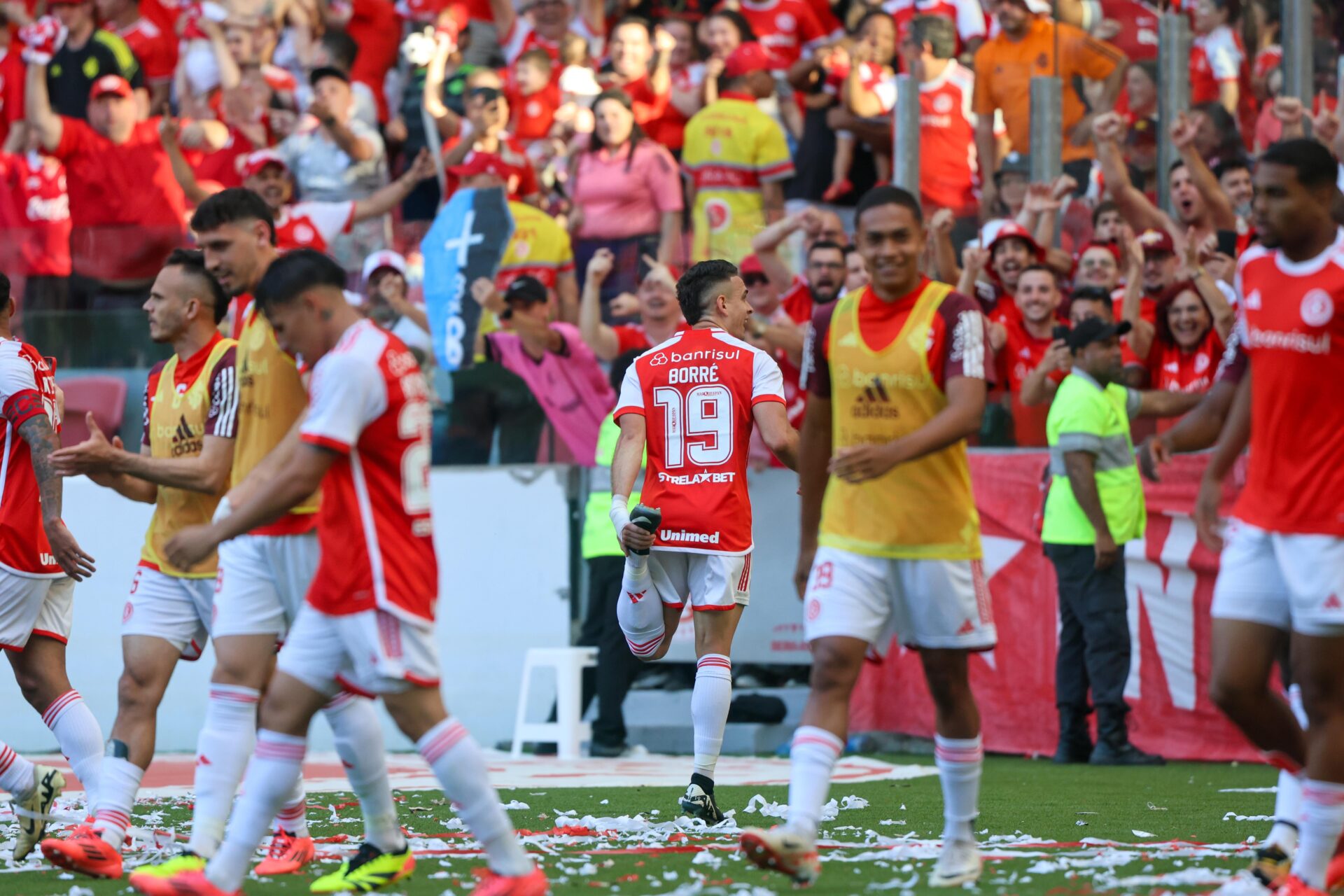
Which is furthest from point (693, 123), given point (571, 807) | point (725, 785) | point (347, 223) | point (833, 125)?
point (571, 807)

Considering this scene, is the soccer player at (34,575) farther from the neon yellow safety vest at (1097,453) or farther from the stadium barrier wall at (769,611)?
the neon yellow safety vest at (1097,453)

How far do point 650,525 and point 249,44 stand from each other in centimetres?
1088

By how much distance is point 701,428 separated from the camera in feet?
28.3

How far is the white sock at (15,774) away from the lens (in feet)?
24.1

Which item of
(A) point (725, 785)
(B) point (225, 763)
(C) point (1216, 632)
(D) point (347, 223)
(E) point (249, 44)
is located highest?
(E) point (249, 44)

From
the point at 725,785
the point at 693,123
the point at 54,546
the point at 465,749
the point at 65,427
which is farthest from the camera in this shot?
the point at 693,123

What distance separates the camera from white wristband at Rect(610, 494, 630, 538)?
8242 mm

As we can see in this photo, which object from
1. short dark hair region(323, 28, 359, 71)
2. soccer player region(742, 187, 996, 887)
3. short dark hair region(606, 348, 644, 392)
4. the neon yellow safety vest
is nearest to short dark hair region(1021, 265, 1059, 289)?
the neon yellow safety vest

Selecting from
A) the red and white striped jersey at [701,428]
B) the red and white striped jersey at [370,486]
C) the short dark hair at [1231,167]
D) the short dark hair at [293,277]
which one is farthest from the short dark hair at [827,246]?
the red and white striped jersey at [370,486]

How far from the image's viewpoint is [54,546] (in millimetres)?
7121

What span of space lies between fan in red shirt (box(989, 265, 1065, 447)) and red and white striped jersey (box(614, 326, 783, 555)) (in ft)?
15.1

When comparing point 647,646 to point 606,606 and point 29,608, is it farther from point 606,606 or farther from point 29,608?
point 606,606

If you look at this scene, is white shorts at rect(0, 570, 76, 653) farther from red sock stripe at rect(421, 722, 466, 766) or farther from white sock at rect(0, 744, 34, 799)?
red sock stripe at rect(421, 722, 466, 766)

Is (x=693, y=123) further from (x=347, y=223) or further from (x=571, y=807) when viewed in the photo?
(x=571, y=807)
